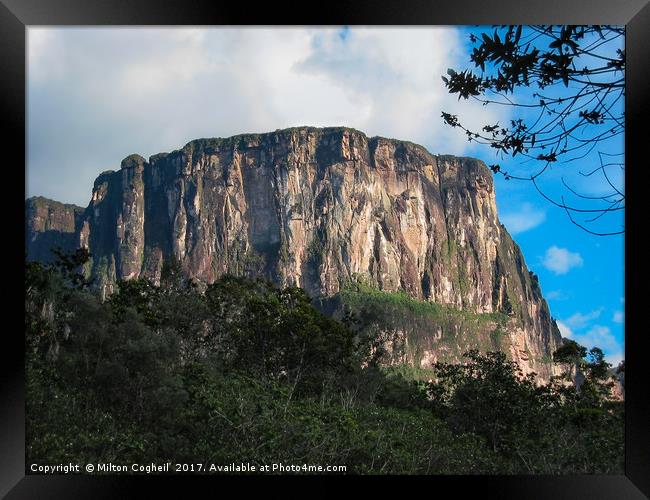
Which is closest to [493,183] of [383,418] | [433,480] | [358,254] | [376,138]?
[376,138]

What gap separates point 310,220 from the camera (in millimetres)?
51406

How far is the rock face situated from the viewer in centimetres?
4984

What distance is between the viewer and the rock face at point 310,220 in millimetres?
49844

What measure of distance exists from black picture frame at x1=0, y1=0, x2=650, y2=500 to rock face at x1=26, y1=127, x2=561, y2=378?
44679 mm

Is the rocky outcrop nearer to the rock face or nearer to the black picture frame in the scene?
the rock face

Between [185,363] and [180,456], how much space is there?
2765mm

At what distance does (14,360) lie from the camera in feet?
8.70
